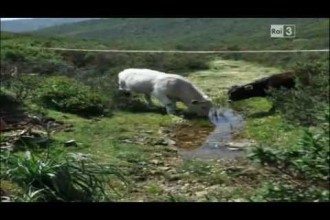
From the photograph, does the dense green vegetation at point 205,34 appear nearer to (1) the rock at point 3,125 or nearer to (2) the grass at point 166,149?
(2) the grass at point 166,149

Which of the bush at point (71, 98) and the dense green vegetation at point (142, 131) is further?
the bush at point (71, 98)

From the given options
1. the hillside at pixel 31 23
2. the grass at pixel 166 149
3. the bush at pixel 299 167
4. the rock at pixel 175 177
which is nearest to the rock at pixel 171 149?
the grass at pixel 166 149

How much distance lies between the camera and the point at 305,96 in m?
3.01

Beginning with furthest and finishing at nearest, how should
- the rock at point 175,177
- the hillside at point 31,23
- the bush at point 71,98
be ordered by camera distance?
the bush at point 71,98 → the rock at point 175,177 → the hillside at point 31,23

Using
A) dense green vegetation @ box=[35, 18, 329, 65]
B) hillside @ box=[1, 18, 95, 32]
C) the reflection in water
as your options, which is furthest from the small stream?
hillside @ box=[1, 18, 95, 32]

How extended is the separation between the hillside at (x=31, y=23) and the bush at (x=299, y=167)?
890mm

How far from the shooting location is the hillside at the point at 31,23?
8.89ft

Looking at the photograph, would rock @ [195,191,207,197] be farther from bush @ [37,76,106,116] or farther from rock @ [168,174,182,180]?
bush @ [37,76,106,116]

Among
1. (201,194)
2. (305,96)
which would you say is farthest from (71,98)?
(305,96)

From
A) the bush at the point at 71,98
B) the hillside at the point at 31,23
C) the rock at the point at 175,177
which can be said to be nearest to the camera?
the hillside at the point at 31,23

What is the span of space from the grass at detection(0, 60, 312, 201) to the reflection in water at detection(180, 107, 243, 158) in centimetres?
3

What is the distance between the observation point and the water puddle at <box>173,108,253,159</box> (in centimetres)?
288

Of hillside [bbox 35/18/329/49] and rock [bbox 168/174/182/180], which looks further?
rock [bbox 168/174/182/180]
